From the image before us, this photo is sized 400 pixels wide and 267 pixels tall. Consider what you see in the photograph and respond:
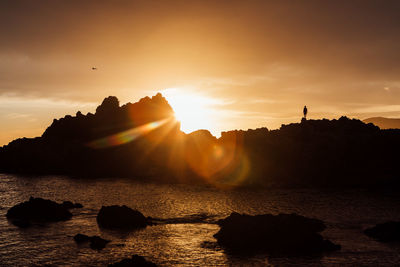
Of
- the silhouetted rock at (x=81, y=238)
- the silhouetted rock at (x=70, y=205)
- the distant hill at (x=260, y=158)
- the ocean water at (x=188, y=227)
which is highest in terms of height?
the distant hill at (x=260, y=158)

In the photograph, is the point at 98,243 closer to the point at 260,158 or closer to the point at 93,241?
the point at 93,241

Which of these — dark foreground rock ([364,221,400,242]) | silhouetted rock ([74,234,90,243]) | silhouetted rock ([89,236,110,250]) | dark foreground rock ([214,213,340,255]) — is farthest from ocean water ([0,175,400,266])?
dark foreground rock ([214,213,340,255])

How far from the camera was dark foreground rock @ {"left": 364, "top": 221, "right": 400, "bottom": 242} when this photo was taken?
2092 inches

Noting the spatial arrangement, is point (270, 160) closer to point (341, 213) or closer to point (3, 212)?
point (341, 213)

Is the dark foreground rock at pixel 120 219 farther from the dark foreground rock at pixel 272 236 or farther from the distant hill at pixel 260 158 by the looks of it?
the distant hill at pixel 260 158

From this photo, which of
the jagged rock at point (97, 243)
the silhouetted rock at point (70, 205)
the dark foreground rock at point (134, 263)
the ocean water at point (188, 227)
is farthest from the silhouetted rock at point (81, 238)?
the silhouetted rock at point (70, 205)

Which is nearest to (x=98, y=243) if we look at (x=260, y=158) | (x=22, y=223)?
(x=22, y=223)

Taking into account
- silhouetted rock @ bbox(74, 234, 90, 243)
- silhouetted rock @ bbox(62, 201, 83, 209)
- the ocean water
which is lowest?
the ocean water

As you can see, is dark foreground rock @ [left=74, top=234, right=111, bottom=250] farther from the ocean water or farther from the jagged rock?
the ocean water

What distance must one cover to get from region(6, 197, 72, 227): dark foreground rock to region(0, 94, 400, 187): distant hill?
8027 cm

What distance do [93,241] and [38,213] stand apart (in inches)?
1017

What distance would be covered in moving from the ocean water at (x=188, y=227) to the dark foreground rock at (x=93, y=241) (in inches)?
35.2

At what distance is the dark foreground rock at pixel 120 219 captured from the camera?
61.0 metres

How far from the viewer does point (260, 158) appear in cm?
14512
